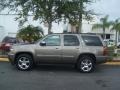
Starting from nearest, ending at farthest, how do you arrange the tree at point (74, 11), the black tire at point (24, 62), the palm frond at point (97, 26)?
the black tire at point (24, 62)
the tree at point (74, 11)
the palm frond at point (97, 26)

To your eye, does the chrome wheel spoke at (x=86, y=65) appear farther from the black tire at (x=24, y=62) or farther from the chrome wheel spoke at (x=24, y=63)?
the chrome wheel spoke at (x=24, y=63)

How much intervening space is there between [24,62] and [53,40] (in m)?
1.66

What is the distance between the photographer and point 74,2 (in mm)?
20109

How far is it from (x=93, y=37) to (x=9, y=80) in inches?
187

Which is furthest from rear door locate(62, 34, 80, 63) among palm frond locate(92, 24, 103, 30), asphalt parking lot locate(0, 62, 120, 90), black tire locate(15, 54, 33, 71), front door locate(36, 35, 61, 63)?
palm frond locate(92, 24, 103, 30)

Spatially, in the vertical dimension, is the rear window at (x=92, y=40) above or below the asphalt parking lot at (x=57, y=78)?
above

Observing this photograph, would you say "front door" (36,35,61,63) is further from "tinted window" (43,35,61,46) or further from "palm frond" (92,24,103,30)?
"palm frond" (92,24,103,30)

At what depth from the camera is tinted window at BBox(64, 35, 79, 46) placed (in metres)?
14.1

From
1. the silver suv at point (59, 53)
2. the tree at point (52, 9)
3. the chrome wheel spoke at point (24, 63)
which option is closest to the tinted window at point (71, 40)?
the silver suv at point (59, 53)

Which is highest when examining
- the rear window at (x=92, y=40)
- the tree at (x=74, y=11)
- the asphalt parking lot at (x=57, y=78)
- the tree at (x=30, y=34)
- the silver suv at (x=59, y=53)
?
the tree at (x=74, y=11)

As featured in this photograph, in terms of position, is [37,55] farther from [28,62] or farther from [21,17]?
[21,17]

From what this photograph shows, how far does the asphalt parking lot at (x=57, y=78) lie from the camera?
1046 centimetres

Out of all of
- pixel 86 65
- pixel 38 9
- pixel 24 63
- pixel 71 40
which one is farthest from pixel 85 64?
pixel 38 9

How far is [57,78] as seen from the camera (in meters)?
12.3
